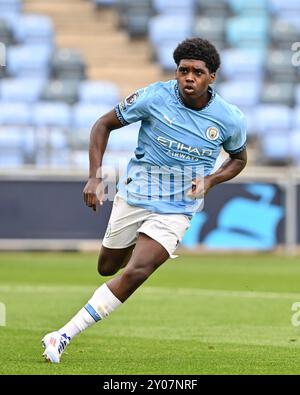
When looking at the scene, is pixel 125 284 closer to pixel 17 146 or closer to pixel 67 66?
pixel 17 146

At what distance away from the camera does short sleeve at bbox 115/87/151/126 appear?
9.22m

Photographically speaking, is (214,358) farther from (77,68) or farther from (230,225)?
(77,68)

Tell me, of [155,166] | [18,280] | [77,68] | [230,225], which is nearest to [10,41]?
[77,68]

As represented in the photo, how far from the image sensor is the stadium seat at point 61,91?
25.0m

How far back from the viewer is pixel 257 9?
93.8 feet

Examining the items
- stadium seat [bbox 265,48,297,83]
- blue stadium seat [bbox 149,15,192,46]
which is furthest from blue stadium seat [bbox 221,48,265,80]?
blue stadium seat [bbox 149,15,192,46]

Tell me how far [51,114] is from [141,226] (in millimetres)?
15187

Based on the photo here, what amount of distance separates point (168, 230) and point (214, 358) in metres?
1.05

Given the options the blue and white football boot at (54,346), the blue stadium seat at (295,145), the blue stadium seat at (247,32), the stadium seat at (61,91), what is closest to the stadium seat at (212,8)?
the blue stadium seat at (247,32)

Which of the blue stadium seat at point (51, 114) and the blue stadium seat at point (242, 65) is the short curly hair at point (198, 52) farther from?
the blue stadium seat at point (242, 65)

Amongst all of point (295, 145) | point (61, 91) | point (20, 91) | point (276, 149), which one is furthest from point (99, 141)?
point (61, 91)

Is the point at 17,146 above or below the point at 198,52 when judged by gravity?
below

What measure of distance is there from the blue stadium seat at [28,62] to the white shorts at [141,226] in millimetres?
16770

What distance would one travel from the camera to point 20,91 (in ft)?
81.1
